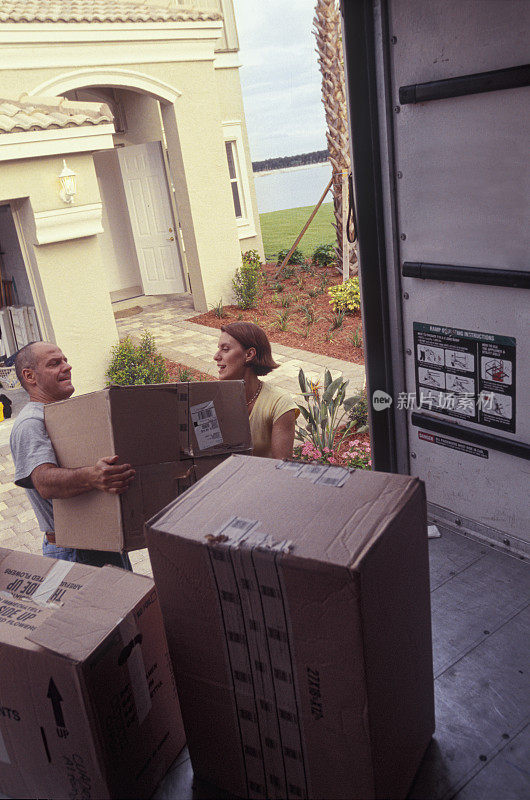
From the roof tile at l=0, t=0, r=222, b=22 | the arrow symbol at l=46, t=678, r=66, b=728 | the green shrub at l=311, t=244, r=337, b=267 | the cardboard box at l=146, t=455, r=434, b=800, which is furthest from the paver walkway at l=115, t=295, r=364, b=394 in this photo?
the arrow symbol at l=46, t=678, r=66, b=728

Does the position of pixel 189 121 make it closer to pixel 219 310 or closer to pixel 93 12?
pixel 93 12

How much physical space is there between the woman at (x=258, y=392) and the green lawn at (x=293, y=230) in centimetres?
1479

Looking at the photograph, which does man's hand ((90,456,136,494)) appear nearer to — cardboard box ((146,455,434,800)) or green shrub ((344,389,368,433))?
cardboard box ((146,455,434,800))

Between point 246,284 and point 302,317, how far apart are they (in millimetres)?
1476

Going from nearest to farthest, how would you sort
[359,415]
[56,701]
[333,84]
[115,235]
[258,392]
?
[56,701] < [258,392] < [359,415] < [333,84] < [115,235]

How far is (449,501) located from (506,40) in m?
2.11

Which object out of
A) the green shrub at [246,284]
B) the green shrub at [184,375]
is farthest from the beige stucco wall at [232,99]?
the green shrub at [184,375]

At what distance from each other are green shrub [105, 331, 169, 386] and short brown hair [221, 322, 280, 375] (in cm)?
558

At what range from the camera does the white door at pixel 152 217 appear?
12.8m

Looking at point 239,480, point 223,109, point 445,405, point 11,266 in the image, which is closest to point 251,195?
point 223,109

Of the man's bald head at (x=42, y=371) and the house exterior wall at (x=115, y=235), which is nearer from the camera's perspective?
the man's bald head at (x=42, y=371)

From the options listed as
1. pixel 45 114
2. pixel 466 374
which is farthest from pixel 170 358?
pixel 466 374

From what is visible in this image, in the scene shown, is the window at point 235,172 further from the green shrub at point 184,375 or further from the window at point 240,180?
the green shrub at point 184,375

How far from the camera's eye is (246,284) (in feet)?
42.0
